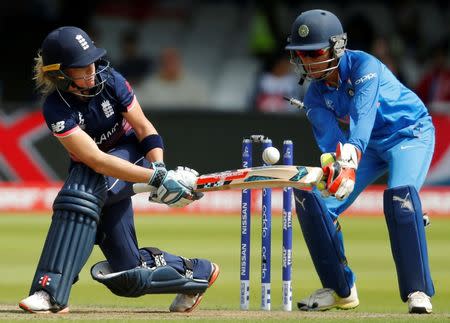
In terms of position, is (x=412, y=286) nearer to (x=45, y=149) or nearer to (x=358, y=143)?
(x=358, y=143)

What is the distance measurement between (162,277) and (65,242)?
1.68ft

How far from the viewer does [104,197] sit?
5281 millimetres

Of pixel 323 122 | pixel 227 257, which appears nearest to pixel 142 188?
pixel 323 122

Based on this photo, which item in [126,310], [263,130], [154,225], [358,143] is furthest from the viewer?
A: [263,130]

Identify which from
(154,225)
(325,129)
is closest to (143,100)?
(154,225)

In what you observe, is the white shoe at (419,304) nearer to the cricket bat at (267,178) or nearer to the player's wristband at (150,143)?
the cricket bat at (267,178)

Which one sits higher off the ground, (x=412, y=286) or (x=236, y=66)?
(x=236, y=66)

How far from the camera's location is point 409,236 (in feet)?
17.9

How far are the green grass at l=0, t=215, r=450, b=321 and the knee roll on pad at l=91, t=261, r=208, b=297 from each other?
0.41 meters

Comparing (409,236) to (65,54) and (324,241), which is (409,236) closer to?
(324,241)

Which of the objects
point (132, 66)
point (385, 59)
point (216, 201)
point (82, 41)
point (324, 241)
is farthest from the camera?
point (132, 66)

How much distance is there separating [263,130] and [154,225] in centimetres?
184

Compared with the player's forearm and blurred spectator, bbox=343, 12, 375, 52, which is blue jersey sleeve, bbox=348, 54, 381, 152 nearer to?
the player's forearm

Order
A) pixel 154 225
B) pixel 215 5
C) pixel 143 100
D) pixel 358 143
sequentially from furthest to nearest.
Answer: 1. pixel 215 5
2. pixel 143 100
3. pixel 154 225
4. pixel 358 143
